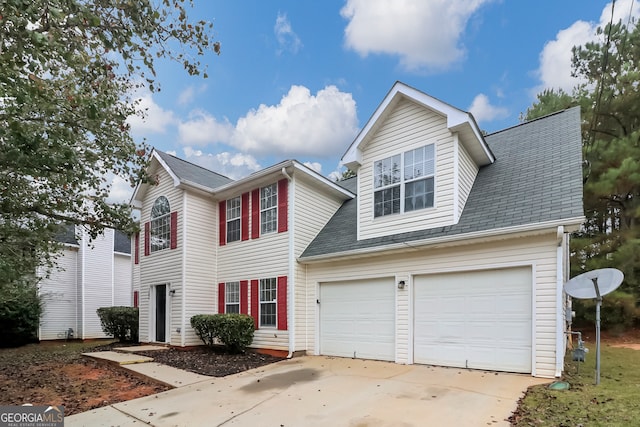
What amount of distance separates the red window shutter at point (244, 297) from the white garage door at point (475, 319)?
5.36m

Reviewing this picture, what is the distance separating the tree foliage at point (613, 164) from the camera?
1268 cm

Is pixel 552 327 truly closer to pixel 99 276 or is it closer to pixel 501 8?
pixel 501 8

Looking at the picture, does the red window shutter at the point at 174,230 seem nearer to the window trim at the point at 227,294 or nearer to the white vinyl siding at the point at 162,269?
the white vinyl siding at the point at 162,269

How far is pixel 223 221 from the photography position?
42.6 ft

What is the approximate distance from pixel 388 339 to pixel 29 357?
11441 millimetres

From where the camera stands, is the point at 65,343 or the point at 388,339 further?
the point at 65,343

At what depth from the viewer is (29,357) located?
1215 centimetres

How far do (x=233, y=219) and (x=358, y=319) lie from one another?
544cm

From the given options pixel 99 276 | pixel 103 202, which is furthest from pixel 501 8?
pixel 99 276

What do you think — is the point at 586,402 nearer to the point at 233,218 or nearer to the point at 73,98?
the point at 73,98

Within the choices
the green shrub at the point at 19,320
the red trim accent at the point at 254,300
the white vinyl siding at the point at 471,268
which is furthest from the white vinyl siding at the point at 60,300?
the white vinyl siding at the point at 471,268

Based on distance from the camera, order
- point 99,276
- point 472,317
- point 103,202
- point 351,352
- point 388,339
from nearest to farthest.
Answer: point 103,202 → point 472,317 → point 388,339 → point 351,352 → point 99,276

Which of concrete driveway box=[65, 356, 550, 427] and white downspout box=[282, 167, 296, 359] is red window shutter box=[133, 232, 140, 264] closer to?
white downspout box=[282, 167, 296, 359]

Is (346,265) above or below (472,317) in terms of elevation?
above
